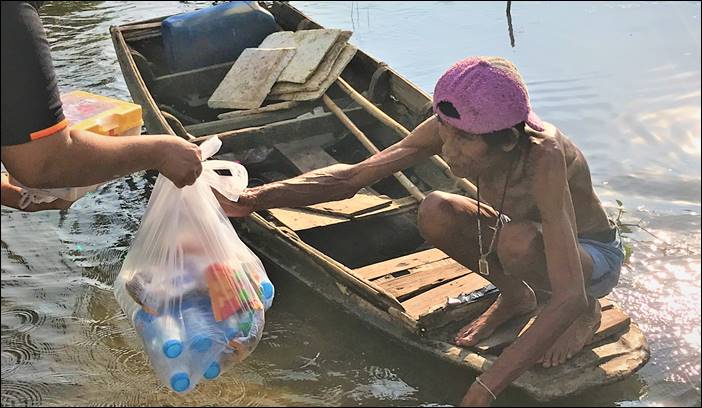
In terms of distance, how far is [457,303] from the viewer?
343 centimetres

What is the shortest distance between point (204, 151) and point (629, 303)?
105 inches

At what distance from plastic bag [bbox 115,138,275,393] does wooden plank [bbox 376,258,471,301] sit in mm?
937

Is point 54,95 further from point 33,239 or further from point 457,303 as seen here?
point 33,239

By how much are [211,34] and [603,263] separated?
13.9 feet

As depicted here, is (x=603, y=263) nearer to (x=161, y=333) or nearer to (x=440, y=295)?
(x=440, y=295)

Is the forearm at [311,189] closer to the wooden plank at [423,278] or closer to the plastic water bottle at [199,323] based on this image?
the wooden plank at [423,278]

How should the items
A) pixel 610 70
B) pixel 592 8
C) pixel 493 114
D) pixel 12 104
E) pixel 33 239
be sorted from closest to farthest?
pixel 12 104, pixel 493 114, pixel 33 239, pixel 610 70, pixel 592 8

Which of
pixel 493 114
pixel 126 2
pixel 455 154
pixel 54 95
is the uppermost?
pixel 54 95

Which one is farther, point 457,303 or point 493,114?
point 457,303

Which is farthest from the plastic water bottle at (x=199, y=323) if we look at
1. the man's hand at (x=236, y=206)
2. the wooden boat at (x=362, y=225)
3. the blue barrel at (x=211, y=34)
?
the blue barrel at (x=211, y=34)

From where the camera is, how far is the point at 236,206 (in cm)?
325

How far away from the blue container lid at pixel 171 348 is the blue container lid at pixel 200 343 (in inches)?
2.2

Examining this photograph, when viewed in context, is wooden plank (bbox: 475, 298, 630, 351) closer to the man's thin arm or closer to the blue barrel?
the man's thin arm

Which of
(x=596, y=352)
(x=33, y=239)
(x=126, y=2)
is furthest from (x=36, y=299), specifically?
(x=126, y=2)
